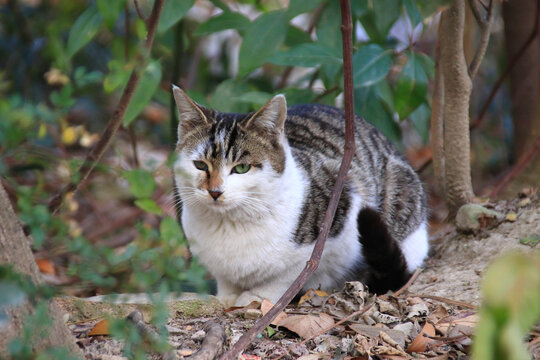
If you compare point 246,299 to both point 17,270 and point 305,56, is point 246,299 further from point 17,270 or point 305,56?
point 17,270

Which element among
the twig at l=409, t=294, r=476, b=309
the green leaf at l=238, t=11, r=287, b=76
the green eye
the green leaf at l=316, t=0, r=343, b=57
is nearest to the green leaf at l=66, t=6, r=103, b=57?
the green leaf at l=238, t=11, r=287, b=76

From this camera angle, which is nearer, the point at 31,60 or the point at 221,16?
the point at 221,16

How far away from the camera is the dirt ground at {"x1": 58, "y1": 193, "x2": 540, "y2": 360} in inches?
70.4

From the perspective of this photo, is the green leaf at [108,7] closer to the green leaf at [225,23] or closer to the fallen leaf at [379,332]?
the green leaf at [225,23]

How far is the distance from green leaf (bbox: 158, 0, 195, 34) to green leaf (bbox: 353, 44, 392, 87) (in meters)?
0.81

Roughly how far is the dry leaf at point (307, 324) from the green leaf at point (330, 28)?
1.53 meters

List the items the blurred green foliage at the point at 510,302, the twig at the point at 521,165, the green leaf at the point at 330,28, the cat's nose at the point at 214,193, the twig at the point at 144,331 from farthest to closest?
the twig at the point at 521,165
the green leaf at the point at 330,28
the cat's nose at the point at 214,193
the twig at the point at 144,331
the blurred green foliage at the point at 510,302

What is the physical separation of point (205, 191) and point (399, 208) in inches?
40.7

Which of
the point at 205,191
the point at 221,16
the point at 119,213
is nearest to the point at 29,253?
the point at 205,191

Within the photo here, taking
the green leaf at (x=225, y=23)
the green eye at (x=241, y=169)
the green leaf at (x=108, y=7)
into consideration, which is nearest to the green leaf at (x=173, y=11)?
the green leaf at (x=108, y=7)

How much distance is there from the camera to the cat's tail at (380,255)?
7.48 ft

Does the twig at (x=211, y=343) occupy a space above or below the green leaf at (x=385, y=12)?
below

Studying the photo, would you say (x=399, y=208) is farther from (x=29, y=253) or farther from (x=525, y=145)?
(x=29, y=253)

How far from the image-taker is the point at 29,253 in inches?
53.1
